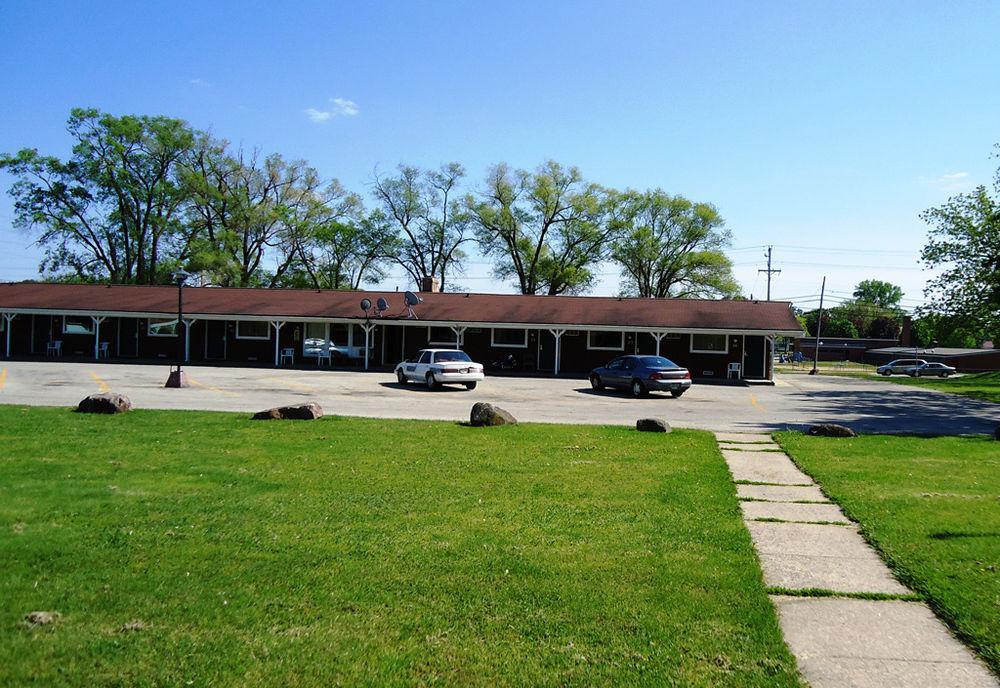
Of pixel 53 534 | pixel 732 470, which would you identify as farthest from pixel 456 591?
pixel 732 470

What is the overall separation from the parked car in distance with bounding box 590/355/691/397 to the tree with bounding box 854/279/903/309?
468ft

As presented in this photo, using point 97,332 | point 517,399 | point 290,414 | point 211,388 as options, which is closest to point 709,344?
point 517,399

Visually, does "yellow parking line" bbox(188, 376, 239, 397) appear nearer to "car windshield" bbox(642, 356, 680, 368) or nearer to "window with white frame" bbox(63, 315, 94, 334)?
"car windshield" bbox(642, 356, 680, 368)

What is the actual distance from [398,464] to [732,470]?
4691 millimetres

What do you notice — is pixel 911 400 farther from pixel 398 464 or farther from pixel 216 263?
pixel 216 263

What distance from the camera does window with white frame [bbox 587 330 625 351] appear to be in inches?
1492

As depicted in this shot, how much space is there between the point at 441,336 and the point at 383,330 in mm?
3258

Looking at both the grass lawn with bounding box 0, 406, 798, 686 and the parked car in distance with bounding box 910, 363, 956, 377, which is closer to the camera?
the grass lawn with bounding box 0, 406, 798, 686

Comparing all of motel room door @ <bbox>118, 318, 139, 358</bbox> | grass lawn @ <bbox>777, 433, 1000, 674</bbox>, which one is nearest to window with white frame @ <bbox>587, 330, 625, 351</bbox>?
grass lawn @ <bbox>777, 433, 1000, 674</bbox>

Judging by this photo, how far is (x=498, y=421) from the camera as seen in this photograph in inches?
592

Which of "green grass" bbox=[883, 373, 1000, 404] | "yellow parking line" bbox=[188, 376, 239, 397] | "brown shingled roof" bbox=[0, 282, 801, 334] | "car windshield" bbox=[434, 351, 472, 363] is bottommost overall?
"green grass" bbox=[883, 373, 1000, 404]

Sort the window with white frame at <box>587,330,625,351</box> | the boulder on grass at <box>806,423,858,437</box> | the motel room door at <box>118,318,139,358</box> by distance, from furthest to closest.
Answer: the motel room door at <box>118,318,139,358</box> → the window with white frame at <box>587,330,625,351</box> → the boulder on grass at <box>806,423,858,437</box>

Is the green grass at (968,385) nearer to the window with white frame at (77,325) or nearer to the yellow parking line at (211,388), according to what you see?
the yellow parking line at (211,388)

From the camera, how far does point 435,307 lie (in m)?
40.9
